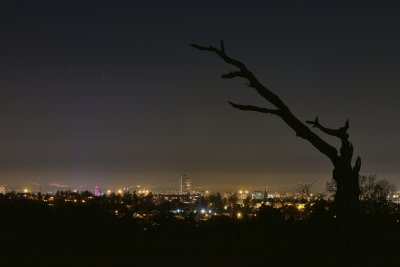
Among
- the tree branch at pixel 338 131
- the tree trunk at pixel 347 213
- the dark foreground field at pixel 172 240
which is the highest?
the tree branch at pixel 338 131

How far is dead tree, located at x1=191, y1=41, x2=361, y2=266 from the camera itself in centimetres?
726

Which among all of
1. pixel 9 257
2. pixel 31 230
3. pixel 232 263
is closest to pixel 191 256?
pixel 232 263

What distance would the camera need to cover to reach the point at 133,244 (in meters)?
22.0

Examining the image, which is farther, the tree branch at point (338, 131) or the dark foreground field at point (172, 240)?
the dark foreground field at point (172, 240)

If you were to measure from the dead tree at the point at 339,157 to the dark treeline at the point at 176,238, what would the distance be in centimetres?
564

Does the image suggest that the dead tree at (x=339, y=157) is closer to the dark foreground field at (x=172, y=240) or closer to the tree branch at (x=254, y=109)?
the tree branch at (x=254, y=109)

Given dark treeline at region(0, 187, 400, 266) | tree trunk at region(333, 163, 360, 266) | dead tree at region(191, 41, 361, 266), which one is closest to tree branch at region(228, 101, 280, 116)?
dead tree at region(191, 41, 361, 266)

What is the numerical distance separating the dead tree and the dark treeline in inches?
222

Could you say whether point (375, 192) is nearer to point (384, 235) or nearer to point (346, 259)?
point (384, 235)

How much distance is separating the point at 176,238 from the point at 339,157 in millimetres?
18371

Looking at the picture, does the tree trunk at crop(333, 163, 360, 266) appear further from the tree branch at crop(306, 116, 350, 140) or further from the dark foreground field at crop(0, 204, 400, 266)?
the dark foreground field at crop(0, 204, 400, 266)

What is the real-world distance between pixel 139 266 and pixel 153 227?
11782mm

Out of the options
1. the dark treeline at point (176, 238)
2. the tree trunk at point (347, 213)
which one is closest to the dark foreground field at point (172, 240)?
the dark treeline at point (176, 238)

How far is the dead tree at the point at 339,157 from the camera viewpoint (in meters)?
7.26
